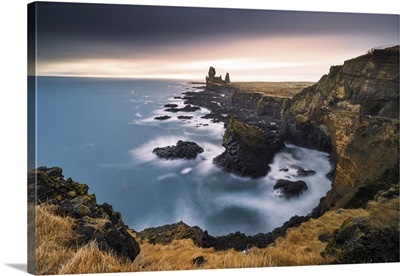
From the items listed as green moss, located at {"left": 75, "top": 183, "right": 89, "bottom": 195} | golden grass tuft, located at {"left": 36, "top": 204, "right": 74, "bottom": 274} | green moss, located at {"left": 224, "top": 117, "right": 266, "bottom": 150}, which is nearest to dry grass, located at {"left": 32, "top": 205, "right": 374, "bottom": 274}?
golden grass tuft, located at {"left": 36, "top": 204, "right": 74, "bottom": 274}

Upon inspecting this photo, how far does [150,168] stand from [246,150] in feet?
6.34

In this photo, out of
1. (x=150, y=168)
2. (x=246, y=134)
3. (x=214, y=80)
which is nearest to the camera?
(x=150, y=168)

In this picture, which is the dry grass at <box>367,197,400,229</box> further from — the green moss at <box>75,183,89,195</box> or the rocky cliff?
the green moss at <box>75,183,89,195</box>

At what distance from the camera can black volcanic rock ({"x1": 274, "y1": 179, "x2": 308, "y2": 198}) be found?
6.31 metres

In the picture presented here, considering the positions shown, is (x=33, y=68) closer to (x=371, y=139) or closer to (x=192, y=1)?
(x=192, y=1)

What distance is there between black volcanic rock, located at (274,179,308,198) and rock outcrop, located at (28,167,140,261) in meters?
2.62

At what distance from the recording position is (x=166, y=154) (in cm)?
626

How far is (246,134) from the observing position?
6871mm

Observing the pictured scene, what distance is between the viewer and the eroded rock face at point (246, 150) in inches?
268

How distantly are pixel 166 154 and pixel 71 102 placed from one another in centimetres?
171

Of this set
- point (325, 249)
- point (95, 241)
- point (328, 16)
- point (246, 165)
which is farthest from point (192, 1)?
point (325, 249)

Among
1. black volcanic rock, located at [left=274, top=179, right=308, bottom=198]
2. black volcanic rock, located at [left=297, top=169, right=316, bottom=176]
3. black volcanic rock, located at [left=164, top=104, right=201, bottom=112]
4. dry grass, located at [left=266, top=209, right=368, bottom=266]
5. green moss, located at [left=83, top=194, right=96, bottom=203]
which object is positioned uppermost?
black volcanic rock, located at [left=164, top=104, right=201, bottom=112]

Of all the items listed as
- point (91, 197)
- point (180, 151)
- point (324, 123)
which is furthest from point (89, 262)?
point (324, 123)

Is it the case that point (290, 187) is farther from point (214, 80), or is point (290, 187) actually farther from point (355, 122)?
point (214, 80)
